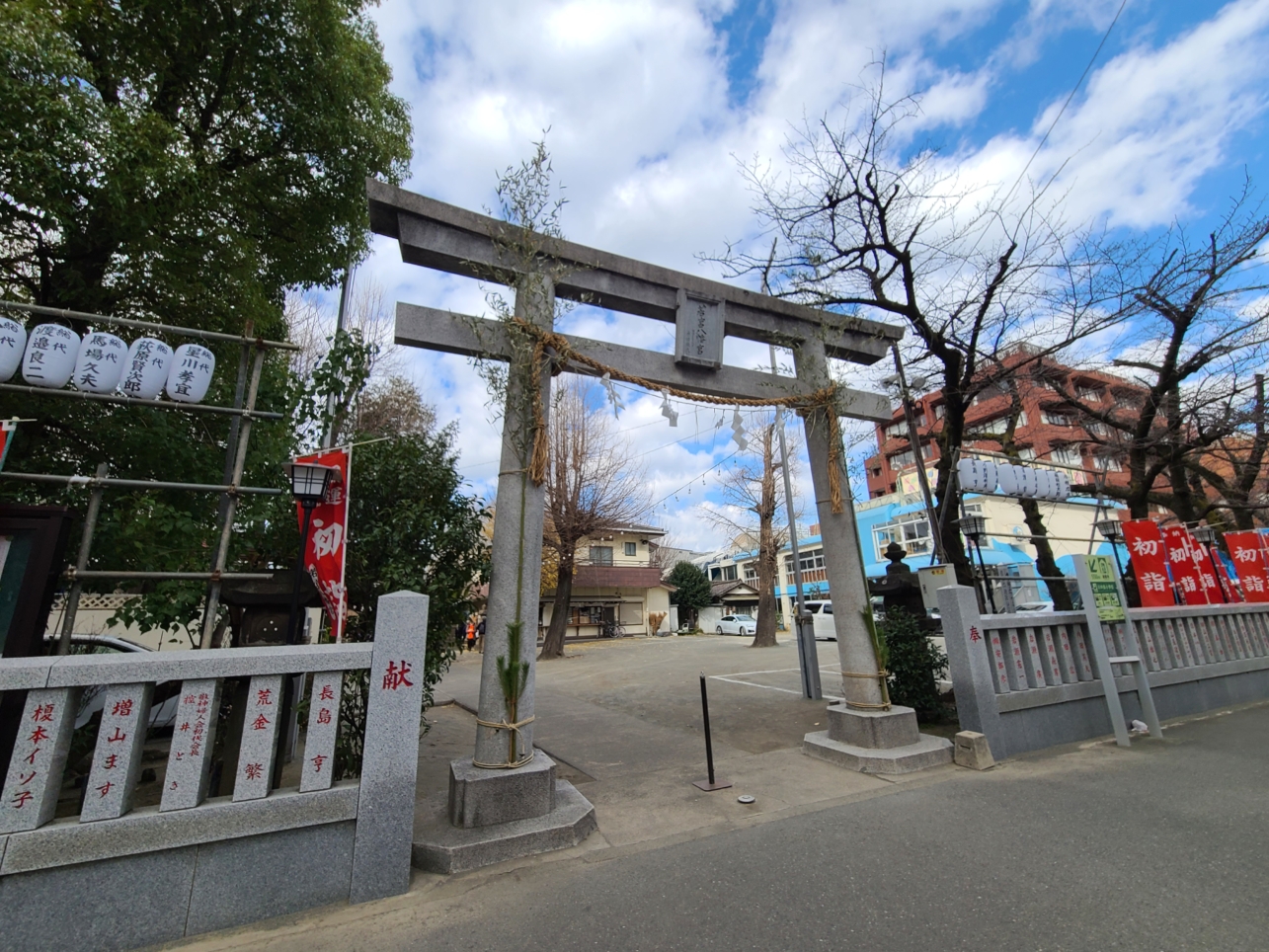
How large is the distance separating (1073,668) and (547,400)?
19.6 ft

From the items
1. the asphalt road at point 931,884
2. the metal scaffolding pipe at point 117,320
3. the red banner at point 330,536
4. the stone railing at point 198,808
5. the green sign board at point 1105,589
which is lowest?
the asphalt road at point 931,884

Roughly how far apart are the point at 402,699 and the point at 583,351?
2.87 meters

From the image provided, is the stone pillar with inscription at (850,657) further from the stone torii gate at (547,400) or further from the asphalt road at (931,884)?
the asphalt road at (931,884)

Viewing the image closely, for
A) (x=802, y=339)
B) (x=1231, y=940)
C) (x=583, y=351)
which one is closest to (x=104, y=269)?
(x=583, y=351)

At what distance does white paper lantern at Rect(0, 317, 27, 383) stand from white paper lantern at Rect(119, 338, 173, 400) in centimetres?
50

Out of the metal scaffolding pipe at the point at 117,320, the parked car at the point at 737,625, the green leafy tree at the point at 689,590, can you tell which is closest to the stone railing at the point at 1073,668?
the metal scaffolding pipe at the point at 117,320

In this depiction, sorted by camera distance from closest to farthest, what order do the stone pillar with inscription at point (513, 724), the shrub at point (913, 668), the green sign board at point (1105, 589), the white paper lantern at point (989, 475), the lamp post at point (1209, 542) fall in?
the stone pillar with inscription at point (513, 724)
the green sign board at point (1105, 589)
the shrub at point (913, 668)
the white paper lantern at point (989, 475)
the lamp post at point (1209, 542)

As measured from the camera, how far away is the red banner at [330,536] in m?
3.68

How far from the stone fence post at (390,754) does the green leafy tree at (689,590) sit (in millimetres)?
29688

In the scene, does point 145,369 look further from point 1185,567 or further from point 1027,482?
point 1185,567

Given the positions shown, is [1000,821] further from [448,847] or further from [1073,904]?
[448,847]

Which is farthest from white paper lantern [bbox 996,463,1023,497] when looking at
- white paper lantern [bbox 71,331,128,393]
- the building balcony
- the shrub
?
the building balcony

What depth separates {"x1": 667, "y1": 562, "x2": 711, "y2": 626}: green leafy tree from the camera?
32.5m

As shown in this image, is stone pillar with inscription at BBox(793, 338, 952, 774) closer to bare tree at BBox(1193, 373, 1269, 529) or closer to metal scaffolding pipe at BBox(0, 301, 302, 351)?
metal scaffolding pipe at BBox(0, 301, 302, 351)
